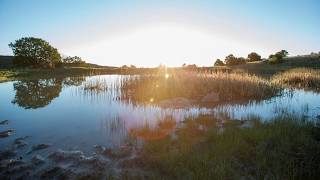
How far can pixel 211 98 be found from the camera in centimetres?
1786

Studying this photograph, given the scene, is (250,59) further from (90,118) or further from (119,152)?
(119,152)

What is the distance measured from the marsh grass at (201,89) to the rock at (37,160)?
422 inches

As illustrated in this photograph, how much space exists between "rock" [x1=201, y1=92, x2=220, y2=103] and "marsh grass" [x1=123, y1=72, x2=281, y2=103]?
312 mm

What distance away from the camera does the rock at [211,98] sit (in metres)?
17.4

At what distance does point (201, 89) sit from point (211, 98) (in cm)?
179

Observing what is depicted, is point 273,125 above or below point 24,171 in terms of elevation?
above

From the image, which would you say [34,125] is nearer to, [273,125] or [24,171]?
[24,171]

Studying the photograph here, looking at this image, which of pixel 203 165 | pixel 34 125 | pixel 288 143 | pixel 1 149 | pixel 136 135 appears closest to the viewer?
pixel 203 165

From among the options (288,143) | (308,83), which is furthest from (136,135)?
(308,83)

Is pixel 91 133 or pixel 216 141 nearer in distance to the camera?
pixel 216 141

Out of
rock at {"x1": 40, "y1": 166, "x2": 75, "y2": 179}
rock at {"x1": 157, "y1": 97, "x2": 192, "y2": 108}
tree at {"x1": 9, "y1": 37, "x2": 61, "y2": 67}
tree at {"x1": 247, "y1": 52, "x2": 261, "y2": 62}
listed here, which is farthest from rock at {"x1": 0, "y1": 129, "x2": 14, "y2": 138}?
tree at {"x1": 247, "y1": 52, "x2": 261, "y2": 62}

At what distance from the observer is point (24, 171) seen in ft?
21.6

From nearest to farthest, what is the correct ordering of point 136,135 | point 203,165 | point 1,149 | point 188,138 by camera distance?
point 203,165 → point 1,149 → point 188,138 → point 136,135

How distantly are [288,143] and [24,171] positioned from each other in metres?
7.21
